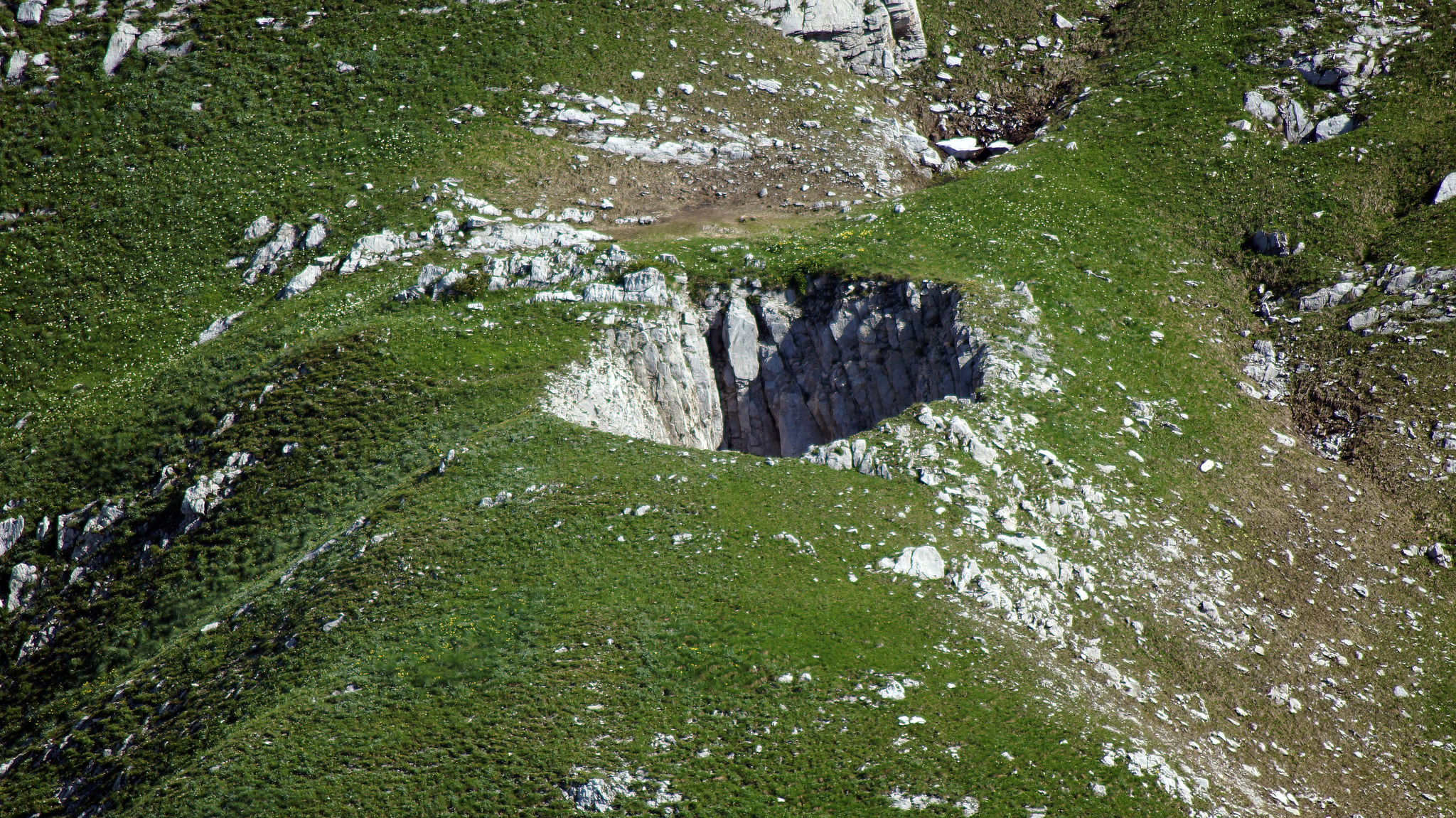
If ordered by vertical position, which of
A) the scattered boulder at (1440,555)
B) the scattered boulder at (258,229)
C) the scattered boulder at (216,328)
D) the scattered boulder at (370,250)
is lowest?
the scattered boulder at (1440,555)

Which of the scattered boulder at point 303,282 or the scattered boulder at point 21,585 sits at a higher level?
the scattered boulder at point 303,282

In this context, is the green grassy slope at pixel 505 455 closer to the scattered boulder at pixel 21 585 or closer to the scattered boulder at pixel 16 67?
the scattered boulder at pixel 21 585

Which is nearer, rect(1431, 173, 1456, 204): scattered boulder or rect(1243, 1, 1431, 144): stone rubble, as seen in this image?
rect(1431, 173, 1456, 204): scattered boulder

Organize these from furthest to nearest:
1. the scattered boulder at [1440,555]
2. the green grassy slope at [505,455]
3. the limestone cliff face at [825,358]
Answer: the limestone cliff face at [825,358] → the scattered boulder at [1440,555] → the green grassy slope at [505,455]

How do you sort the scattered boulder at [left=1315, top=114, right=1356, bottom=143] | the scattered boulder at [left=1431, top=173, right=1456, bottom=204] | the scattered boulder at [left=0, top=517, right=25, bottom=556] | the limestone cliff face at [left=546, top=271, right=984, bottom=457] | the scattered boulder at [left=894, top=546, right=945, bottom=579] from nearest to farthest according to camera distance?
the scattered boulder at [left=894, top=546, right=945, bottom=579] → the scattered boulder at [left=0, top=517, right=25, bottom=556] → the limestone cliff face at [left=546, top=271, right=984, bottom=457] → the scattered boulder at [left=1431, top=173, right=1456, bottom=204] → the scattered boulder at [left=1315, top=114, right=1356, bottom=143]

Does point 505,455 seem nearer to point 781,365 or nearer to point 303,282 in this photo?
point 781,365

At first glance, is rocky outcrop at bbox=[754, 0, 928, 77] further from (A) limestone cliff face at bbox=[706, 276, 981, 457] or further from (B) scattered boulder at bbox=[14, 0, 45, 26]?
(B) scattered boulder at bbox=[14, 0, 45, 26]

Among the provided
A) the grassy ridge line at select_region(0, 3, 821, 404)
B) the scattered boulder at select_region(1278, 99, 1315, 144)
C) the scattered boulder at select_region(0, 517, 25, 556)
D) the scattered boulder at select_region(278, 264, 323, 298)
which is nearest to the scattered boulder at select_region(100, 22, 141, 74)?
the grassy ridge line at select_region(0, 3, 821, 404)

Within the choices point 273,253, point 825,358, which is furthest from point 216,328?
point 825,358

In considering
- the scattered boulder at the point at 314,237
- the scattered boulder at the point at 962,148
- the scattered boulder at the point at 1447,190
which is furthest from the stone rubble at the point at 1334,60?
the scattered boulder at the point at 314,237
